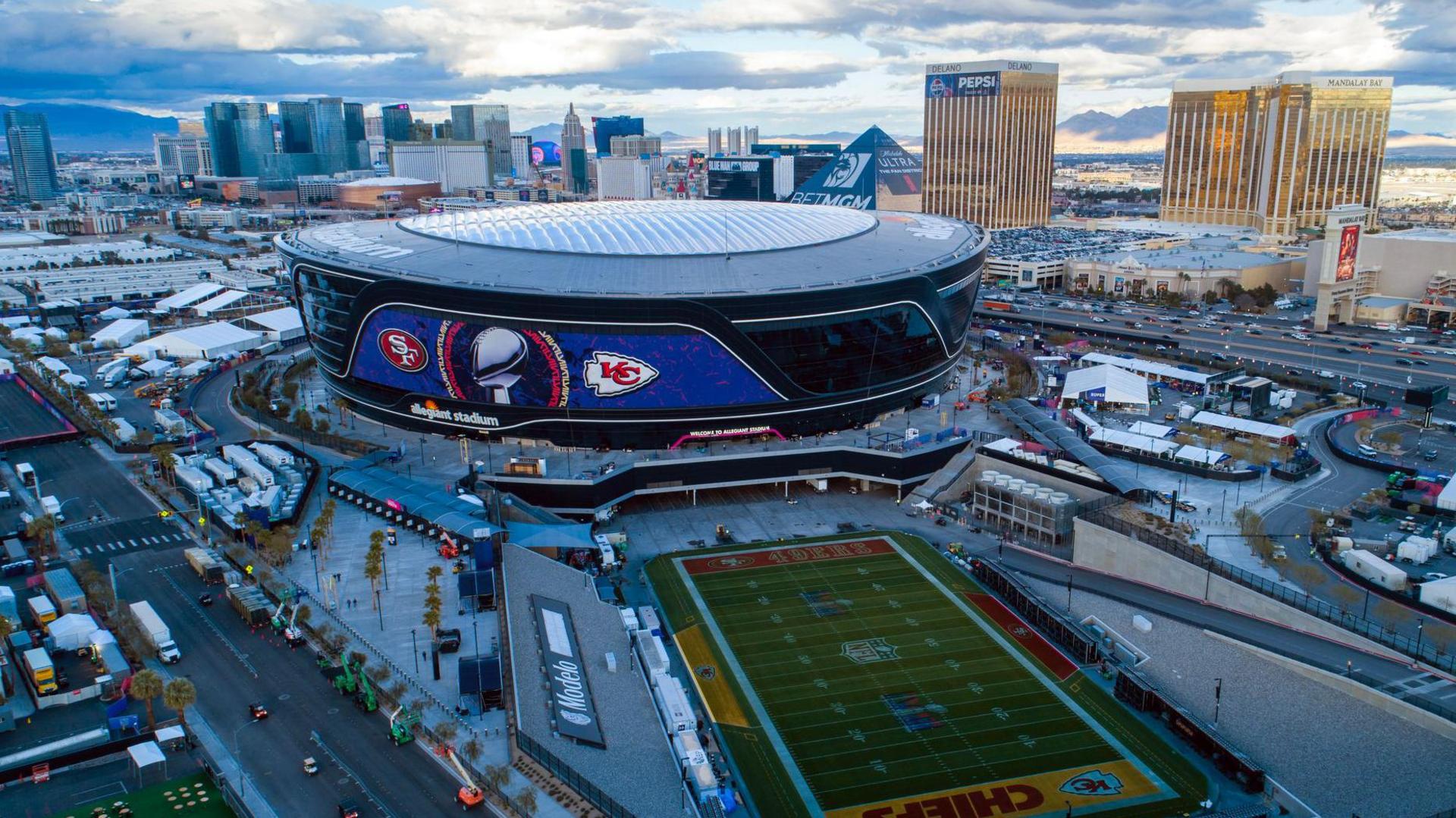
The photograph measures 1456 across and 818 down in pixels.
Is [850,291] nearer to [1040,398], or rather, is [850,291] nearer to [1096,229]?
[1040,398]

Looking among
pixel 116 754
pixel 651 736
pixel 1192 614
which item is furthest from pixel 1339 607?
pixel 116 754

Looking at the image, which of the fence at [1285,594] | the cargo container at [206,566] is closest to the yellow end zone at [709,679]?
the cargo container at [206,566]

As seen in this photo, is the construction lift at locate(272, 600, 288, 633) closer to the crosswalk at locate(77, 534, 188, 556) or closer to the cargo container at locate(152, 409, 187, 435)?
the crosswalk at locate(77, 534, 188, 556)

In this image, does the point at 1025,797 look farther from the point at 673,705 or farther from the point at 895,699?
the point at 673,705

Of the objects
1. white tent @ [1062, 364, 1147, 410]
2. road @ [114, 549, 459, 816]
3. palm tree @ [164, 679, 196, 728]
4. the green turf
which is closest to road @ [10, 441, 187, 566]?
road @ [114, 549, 459, 816]

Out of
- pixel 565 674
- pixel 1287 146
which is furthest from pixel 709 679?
pixel 1287 146
